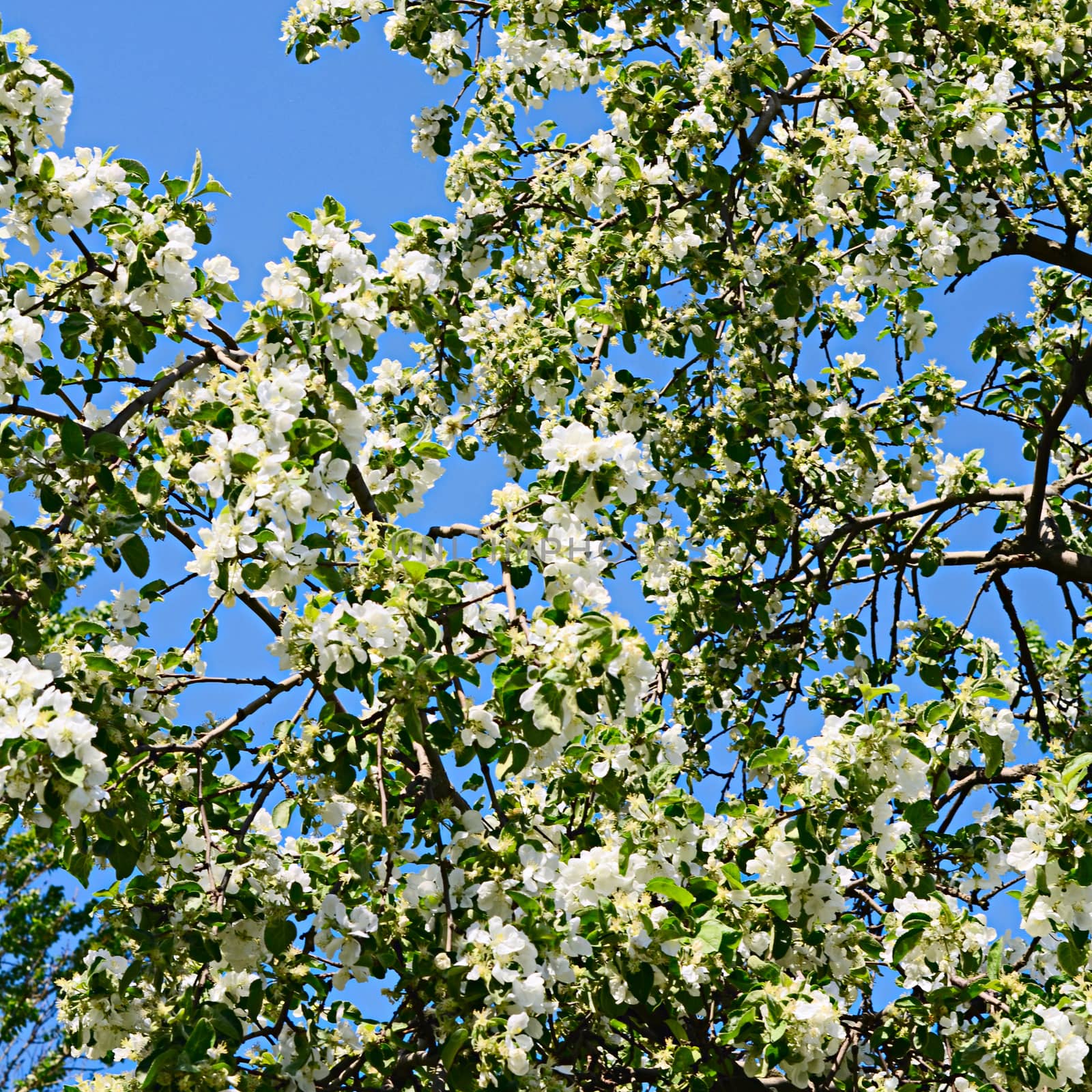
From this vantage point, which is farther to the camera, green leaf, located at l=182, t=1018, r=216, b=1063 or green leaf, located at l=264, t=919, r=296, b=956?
green leaf, located at l=264, t=919, r=296, b=956

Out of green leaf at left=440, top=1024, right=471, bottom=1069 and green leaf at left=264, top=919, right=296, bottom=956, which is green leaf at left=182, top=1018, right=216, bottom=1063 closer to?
green leaf at left=264, top=919, right=296, bottom=956

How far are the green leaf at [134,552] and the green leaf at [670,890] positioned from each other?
1.63 m

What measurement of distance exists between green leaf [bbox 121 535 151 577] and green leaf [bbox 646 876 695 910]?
1634 millimetres

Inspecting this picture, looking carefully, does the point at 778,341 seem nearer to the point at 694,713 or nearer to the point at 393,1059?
the point at 694,713

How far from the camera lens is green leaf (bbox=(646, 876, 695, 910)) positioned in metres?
3.46

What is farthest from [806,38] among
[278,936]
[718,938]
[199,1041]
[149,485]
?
[199,1041]

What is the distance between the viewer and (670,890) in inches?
136

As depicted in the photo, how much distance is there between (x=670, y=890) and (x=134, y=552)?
67.4 inches

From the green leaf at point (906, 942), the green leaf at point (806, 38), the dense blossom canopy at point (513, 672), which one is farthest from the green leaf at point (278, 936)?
the green leaf at point (806, 38)

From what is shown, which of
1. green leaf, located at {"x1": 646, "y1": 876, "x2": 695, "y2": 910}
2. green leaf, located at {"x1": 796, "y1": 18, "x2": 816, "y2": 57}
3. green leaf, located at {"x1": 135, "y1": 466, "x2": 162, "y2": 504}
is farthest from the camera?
green leaf, located at {"x1": 796, "y1": 18, "x2": 816, "y2": 57}

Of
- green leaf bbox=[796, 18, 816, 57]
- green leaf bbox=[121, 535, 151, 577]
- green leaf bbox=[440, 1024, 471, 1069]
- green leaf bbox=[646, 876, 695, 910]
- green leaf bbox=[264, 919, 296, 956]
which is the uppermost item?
green leaf bbox=[796, 18, 816, 57]

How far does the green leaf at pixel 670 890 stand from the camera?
11.4ft

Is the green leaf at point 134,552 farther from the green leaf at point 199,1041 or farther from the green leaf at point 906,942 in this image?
the green leaf at point 906,942

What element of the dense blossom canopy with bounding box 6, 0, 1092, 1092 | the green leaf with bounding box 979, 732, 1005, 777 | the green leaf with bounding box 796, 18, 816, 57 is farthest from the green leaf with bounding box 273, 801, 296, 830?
the green leaf with bounding box 796, 18, 816, 57
